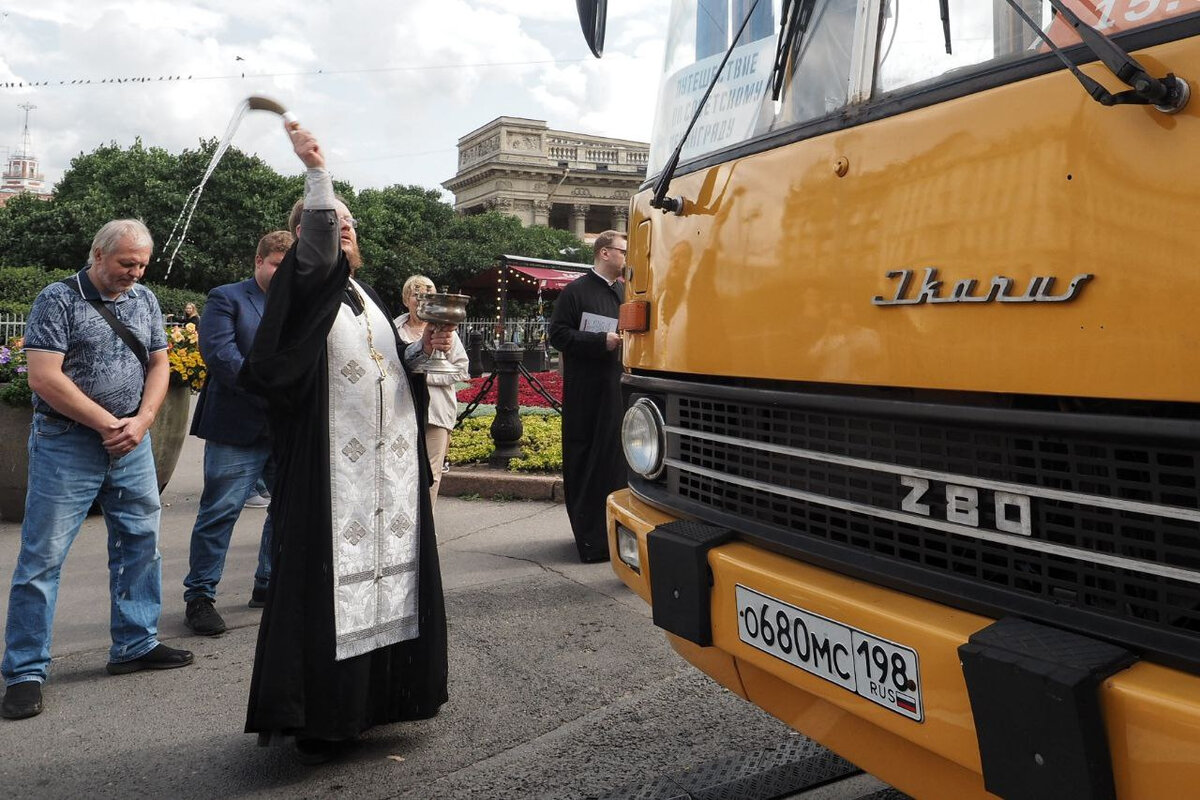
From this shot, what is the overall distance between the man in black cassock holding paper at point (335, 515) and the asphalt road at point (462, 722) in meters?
0.18

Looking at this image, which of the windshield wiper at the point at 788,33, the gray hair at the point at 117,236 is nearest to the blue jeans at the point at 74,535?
the gray hair at the point at 117,236

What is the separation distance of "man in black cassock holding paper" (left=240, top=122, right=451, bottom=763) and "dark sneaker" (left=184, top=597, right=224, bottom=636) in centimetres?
153

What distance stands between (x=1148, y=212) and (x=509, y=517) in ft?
19.9

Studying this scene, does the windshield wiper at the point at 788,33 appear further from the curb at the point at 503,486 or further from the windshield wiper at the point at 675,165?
the curb at the point at 503,486

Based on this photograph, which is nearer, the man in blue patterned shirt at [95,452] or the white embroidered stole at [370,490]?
the white embroidered stole at [370,490]

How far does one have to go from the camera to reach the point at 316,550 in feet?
10.1

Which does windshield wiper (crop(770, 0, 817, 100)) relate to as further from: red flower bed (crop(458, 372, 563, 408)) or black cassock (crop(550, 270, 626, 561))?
red flower bed (crop(458, 372, 563, 408))

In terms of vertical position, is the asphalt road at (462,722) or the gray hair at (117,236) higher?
the gray hair at (117,236)

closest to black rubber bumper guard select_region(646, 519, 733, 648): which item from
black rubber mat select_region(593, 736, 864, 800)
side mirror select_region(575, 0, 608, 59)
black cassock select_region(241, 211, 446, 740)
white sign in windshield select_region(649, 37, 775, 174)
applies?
black rubber mat select_region(593, 736, 864, 800)

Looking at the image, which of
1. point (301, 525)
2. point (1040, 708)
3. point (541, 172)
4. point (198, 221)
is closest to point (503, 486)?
point (301, 525)

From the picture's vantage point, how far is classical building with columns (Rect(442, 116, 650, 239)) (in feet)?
233

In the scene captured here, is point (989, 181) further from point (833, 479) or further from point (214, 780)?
point (214, 780)

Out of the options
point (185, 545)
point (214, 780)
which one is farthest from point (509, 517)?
point (214, 780)

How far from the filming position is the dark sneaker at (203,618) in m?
4.51
